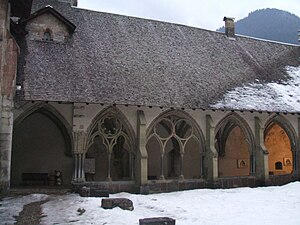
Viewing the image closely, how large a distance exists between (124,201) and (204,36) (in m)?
12.9

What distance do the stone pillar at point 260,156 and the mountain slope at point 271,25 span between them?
267 feet

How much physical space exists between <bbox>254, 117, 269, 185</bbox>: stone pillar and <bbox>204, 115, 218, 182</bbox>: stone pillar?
7.80ft

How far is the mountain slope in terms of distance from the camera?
328ft

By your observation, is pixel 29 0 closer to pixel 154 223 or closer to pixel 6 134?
pixel 6 134

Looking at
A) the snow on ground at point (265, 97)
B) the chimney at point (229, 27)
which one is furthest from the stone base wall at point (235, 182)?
the chimney at point (229, 27)

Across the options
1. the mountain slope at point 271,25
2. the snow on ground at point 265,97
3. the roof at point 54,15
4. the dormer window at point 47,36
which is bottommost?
the snow on ground at point 265,97

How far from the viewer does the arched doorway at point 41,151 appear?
679 inches

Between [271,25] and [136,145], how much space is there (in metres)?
105

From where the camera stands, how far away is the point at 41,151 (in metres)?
17.7

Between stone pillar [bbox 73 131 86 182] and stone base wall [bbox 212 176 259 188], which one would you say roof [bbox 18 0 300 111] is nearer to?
stone pillar [bbox 73 131 86 182]

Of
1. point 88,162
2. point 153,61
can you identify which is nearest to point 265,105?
point 153,61

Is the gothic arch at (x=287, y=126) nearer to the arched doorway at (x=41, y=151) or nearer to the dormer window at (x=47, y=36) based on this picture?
the arched doorway at (x=41, y=151)

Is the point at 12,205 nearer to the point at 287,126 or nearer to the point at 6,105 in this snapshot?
the point at 6,105

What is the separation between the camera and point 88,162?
15227 millimetres
